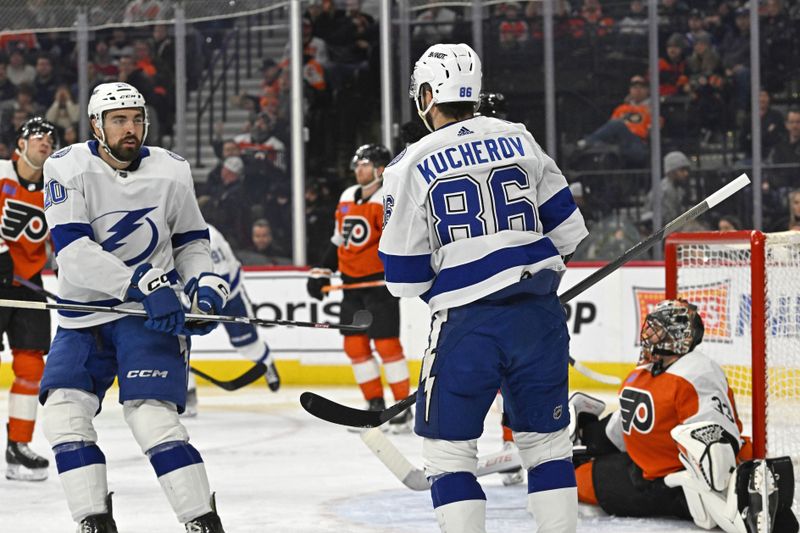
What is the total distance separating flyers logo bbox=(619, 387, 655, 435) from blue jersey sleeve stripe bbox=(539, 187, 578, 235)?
0.90 m

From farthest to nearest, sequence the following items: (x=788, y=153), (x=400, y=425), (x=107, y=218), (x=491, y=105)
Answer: (x=788, y=153)
(x=400, y=425)
(x=491, y=105)
(x=107, y=218)

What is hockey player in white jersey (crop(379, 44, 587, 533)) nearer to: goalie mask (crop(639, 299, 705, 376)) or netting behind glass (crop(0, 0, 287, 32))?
goalie mask (crop(639, 299, 705, 376))

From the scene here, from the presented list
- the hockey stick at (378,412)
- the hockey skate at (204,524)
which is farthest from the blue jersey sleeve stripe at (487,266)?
the hockey skate at (204,524)

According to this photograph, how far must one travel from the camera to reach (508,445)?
13.7 ft

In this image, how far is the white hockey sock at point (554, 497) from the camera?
254cm

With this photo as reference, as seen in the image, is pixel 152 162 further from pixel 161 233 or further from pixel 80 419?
pixel 80 419

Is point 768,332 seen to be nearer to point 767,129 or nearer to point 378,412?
point 378,412

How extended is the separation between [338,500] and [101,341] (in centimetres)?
118

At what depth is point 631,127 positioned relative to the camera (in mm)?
7328

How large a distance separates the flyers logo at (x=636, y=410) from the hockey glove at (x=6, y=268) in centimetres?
201

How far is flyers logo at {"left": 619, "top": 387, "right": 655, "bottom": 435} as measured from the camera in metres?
3.40

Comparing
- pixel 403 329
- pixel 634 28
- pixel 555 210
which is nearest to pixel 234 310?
pixel 403 329

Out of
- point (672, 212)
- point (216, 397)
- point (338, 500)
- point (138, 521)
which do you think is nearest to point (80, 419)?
point (138, 521)

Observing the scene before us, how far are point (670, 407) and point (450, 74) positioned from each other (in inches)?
47.7
